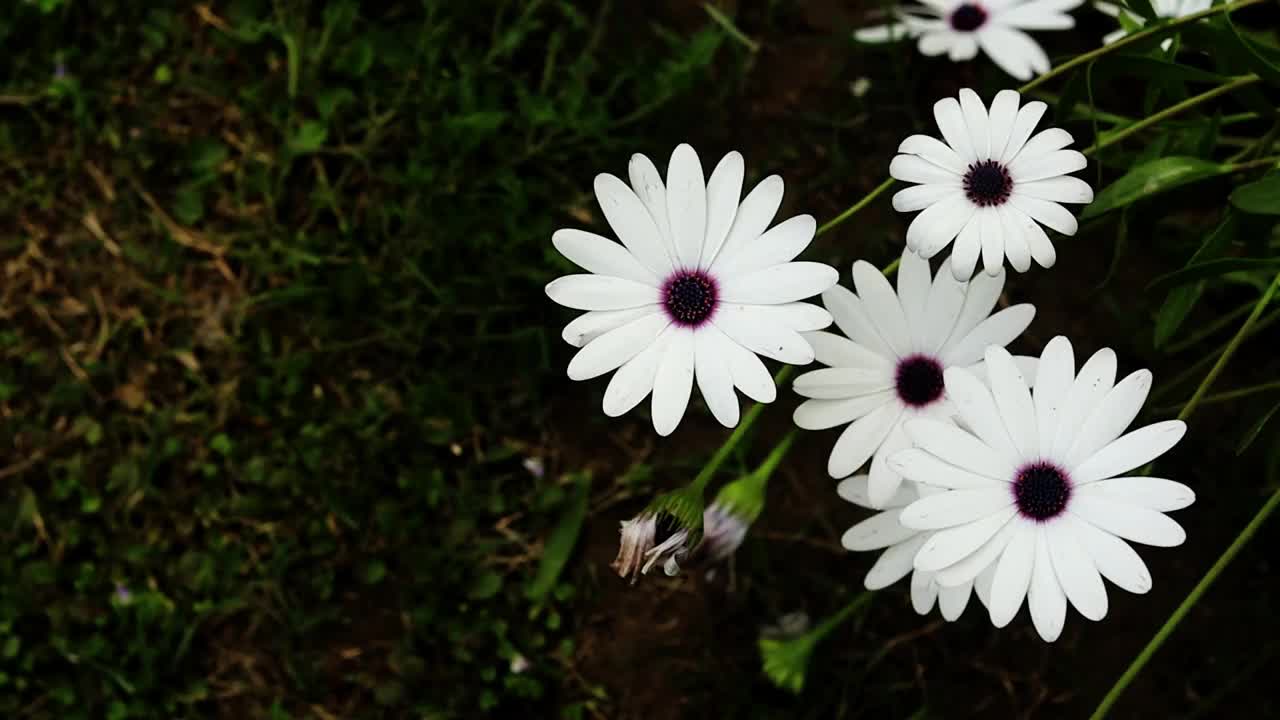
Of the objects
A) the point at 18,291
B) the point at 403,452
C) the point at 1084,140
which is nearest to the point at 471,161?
the point at 403,452

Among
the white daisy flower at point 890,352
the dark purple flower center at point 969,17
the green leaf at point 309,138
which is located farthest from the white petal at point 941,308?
the green leaf at point 309,138

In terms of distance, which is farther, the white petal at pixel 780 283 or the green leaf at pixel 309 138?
the green leaf at pixel 309 138

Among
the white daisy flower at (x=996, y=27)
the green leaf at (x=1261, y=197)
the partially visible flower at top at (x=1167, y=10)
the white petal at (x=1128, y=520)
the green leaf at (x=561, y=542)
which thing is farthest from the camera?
the green leaf at (x=561, y=542)

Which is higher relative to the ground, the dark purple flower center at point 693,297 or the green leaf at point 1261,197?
the green leaf at point 1261,197

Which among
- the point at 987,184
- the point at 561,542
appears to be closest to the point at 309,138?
the point at 561,542

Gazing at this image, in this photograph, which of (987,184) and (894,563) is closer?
(987,184)

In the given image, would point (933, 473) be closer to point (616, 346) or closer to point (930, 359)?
point (930, 359)

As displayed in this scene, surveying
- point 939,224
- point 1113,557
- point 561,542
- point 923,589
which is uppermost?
point 939,224

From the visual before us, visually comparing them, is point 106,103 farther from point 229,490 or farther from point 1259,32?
point 1259,32

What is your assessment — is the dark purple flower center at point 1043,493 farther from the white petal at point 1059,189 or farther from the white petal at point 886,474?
the white petal at point 1059,189
